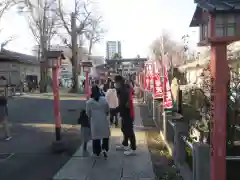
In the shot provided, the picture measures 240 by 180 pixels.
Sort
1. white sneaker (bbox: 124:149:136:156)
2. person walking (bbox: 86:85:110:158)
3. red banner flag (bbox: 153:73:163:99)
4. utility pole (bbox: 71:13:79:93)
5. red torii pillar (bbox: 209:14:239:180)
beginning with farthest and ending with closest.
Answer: utility pole (bbox: 71:13:79:93) < red banner flag (bbox: 153:73:163:99) < white sneaker (bbox: 124:149:136:156) < person walking (bbox: 86:85:110:158) < red torii pillar (bbox: 209:14:239:180)

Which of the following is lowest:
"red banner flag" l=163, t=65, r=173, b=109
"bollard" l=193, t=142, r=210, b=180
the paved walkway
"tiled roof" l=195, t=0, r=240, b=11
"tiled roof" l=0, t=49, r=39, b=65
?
the paved walkway

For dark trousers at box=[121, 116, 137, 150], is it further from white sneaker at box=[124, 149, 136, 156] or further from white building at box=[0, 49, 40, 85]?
white building at box=[0, 49, 40, 85]

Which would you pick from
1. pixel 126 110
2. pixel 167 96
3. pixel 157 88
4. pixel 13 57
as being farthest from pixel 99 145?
pixel 13 57

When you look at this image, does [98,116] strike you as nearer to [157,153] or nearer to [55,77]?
[157,153]

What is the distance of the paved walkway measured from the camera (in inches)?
257

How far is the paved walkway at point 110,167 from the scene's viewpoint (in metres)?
6.54

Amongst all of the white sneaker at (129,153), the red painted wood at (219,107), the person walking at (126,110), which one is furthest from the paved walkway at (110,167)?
the red painted wood at (219,107)

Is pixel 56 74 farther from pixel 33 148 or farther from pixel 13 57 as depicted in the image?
pixel 13 57

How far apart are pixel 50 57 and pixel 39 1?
29756mm

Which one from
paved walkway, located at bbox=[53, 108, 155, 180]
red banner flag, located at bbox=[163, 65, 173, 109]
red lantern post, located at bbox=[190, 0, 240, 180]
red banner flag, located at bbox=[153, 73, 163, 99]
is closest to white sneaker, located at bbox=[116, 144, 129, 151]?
paved walkway, located at bbox=[53, 108, 155, 180]

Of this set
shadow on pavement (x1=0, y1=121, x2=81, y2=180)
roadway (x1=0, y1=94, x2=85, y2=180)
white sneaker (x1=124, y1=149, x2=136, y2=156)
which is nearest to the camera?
shadow on pavement (x1=0, y1=121, x2=81, y2=180)

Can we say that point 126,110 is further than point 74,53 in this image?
No

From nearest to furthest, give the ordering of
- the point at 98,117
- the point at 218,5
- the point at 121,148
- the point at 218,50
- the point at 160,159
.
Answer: the point at 218,5 < the point at 218,50 < the point at 98,117 < the point at 160,159 < the point at 121,148

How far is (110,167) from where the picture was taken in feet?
23.4
